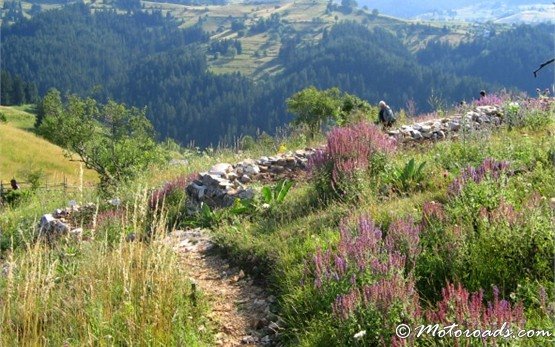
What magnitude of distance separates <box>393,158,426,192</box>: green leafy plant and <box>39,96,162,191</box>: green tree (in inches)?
→ 264

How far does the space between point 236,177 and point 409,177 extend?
396 centimetres

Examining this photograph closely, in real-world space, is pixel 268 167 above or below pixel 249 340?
below

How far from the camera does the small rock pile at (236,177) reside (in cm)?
898

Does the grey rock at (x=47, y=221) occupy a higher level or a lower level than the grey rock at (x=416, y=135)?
lower

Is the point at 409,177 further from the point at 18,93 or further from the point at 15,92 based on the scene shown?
the point at 18,93

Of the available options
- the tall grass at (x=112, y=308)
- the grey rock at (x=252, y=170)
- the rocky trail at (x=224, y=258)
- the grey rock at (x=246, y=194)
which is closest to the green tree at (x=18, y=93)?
the rocky trail at (x=224, y=258)

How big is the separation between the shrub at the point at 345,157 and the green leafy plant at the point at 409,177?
0.44 m

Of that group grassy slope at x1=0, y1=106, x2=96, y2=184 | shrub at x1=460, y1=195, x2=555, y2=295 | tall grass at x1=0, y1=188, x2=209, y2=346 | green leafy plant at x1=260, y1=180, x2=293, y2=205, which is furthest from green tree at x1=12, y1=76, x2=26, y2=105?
shrub at x1=460, y1=195, x2=555, y2=295

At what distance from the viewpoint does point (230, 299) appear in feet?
17.7

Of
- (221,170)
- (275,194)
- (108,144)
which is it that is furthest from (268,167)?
(108,144)

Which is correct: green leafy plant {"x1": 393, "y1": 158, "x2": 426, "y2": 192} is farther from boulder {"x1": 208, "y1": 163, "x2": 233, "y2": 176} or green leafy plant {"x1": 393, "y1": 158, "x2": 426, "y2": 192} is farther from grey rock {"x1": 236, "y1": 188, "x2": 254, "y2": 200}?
boulder {"x1": 208, "y1": 163, "x2": 233, "y2": 176}

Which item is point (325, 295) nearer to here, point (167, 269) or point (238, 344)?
point (238, 344)

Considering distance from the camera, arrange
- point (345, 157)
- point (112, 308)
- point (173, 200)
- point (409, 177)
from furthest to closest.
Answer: point (173, 200) → point (345, 157) → point (409, 177) → point (112, 308)

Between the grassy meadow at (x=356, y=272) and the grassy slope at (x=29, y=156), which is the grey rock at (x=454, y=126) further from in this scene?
the grassy slope at (x=29, y=156)
